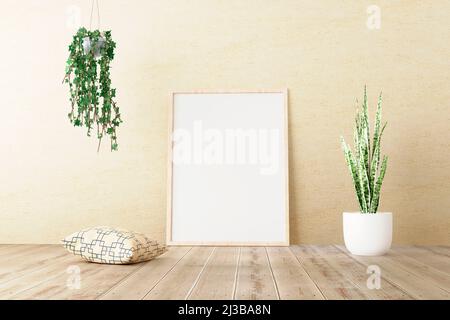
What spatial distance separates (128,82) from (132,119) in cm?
24

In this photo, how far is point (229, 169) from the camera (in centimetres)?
279

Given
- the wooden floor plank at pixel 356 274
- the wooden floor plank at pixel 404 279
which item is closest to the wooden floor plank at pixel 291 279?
the wooden floor plank at pixel 356 274

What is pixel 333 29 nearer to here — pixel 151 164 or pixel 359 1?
pixel 359 1

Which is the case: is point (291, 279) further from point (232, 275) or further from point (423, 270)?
point (423, 270)

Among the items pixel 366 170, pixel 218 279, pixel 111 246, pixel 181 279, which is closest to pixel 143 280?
pixel 181 279

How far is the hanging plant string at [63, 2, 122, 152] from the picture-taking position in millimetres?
2568

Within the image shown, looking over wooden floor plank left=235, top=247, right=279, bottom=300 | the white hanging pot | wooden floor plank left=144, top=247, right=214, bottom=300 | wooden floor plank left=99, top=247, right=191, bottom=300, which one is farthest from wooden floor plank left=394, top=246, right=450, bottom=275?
the white hanging pot

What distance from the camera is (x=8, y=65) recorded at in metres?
2.92

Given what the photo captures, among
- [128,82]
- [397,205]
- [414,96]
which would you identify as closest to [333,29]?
[414,96]

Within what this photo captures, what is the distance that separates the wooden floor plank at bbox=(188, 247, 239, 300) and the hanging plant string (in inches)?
39.5

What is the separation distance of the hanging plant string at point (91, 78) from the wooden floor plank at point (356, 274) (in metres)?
1.39

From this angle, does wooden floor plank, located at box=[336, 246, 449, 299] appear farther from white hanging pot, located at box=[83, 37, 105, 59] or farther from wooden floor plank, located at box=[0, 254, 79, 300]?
white hanging pot, located at box=[83, 37, 105, 59]

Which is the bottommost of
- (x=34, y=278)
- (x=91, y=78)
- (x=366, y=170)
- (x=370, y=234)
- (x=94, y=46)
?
(x=34, y=278)

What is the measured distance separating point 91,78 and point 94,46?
18 centimetres
